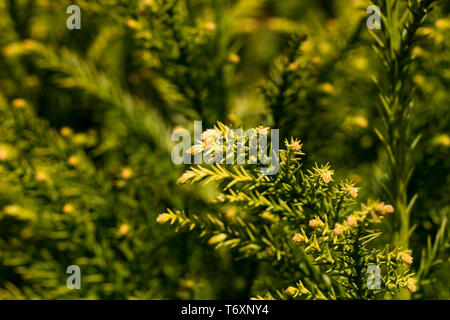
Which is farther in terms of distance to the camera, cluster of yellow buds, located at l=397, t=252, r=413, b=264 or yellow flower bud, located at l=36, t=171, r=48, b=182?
yellow flower bud, located at l=36, t=171, r=48, b=182

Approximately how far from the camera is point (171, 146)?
80cm

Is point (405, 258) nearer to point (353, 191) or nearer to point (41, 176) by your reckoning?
point (353, 191)

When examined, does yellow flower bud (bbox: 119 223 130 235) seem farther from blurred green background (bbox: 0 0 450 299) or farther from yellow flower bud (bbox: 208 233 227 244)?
yellow flower bud (bbox: 208 233 227 244)

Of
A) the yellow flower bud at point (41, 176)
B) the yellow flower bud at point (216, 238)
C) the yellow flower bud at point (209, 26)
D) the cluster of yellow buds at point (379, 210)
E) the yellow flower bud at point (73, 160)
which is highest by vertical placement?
the yellow flower bud at point (209, 26)

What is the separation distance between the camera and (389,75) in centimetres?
56

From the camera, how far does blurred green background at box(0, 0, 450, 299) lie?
69 centimetres

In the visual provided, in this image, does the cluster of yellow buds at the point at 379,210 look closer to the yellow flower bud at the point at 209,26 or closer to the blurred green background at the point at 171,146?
the blurred green background at the point at 171,146

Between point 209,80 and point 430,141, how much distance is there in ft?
1.65

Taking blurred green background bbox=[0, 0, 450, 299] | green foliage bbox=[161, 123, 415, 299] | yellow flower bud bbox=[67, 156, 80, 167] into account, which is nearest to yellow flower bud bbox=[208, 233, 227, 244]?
green foliage bbox=[161, 123, 415, 299]

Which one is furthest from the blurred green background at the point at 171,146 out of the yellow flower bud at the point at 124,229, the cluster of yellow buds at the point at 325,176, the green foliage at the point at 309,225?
the cluster of yellow buds at the point at 325,176

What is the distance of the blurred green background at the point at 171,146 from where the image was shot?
2.26 ft
